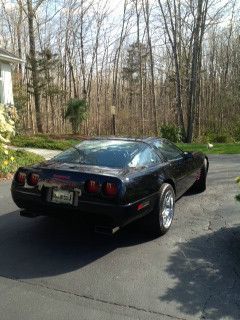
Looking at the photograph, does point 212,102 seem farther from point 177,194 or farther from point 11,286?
point 11,286

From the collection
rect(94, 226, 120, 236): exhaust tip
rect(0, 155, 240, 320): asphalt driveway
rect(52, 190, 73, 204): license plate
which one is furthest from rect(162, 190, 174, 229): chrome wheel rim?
rect(52, 190, 73, 204): license plate

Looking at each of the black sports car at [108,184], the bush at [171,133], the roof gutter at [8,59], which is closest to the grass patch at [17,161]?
the black sports car at [108,184]

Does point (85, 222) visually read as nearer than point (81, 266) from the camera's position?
No

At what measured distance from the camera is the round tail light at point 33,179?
4496mm

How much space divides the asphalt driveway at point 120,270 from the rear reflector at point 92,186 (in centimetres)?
73

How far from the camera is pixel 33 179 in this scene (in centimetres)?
453

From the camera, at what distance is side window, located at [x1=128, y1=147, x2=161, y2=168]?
16.0 ft

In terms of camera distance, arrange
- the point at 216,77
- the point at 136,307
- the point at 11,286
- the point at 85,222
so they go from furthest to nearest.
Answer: the point at 216,77 → the point at 85,222 → the point at 11,286 → the point at 136,307

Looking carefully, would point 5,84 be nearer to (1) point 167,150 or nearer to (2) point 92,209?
(1) point 167,150

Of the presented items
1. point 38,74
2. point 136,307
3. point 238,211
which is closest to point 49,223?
point 136,307

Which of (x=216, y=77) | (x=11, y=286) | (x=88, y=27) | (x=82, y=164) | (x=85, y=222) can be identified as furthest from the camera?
(x=216, y=77)

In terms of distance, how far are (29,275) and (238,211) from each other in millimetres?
3573

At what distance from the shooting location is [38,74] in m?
22.9

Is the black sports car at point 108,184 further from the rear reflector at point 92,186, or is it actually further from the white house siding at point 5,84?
the white house siding at point 5,84
